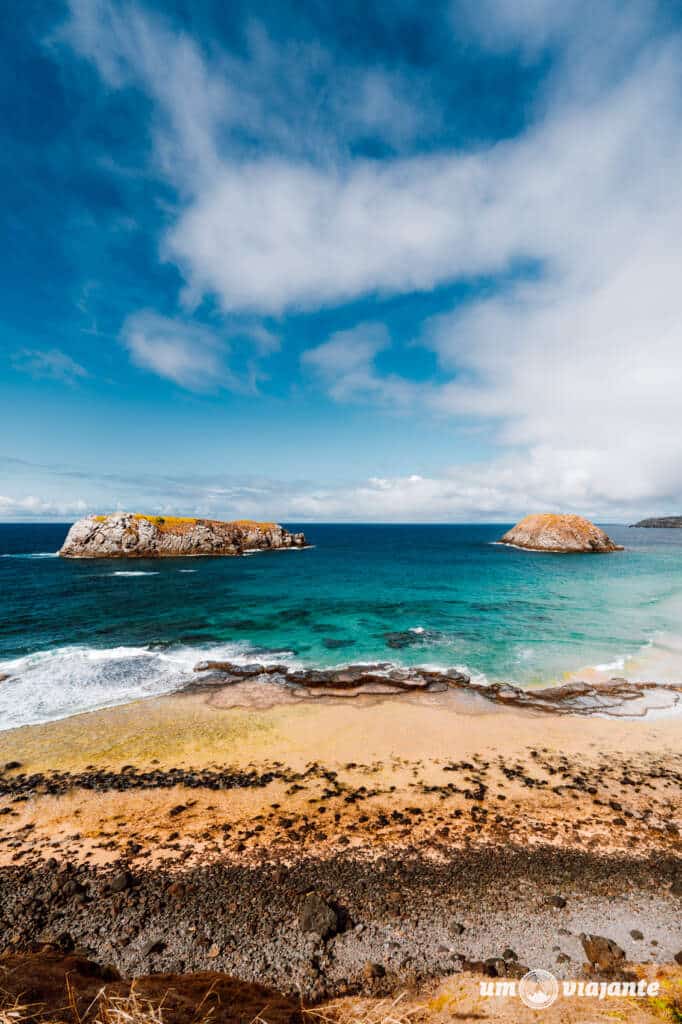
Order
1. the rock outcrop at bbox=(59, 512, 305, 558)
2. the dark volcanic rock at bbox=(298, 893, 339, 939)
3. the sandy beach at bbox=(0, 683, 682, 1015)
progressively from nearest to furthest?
1. the sandy beach at bbox=(0, 683, 682, 1015)
2. the dark volcanic rock at bbox=(298, 893, 339, 939)
3. the rock outcrop at bbox=(59, 512, 305, 558)

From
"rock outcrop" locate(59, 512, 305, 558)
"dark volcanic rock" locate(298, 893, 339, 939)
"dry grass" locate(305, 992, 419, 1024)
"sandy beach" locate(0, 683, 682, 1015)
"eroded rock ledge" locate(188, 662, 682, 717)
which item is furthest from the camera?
"rock outcrop" locate(59, 512, 305, 558)

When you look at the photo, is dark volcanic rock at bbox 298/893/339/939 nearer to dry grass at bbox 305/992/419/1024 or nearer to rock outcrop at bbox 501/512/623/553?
dry grass at bbox 305/992/419/1024

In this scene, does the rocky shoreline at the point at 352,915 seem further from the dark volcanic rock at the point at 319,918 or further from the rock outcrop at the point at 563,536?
the rock outcrop at the point at 563,536

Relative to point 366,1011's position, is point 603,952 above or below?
below

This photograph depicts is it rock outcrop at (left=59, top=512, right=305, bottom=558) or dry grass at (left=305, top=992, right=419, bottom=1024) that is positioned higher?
rock outcrop at (left=59, top=512, right=305, bottom=558)

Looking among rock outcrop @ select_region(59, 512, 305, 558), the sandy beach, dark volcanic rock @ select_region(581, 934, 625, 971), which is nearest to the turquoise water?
the sandy beach

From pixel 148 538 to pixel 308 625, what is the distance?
71.7m

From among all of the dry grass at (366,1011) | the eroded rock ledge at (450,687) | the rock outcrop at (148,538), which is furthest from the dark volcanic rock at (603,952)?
the rock outcrop at (148,538)

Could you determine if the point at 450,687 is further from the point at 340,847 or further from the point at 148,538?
the point at 148,538

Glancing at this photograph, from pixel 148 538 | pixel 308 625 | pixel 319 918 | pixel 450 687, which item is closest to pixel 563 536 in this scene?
pixel 308 625

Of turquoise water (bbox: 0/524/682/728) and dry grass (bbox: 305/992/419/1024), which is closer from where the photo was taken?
dry grass (bbox: 305/992/419/1024)

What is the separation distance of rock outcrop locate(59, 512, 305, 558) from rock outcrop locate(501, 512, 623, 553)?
85.3 meters

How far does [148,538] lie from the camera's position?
93312 mm

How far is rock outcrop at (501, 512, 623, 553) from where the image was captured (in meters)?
110
